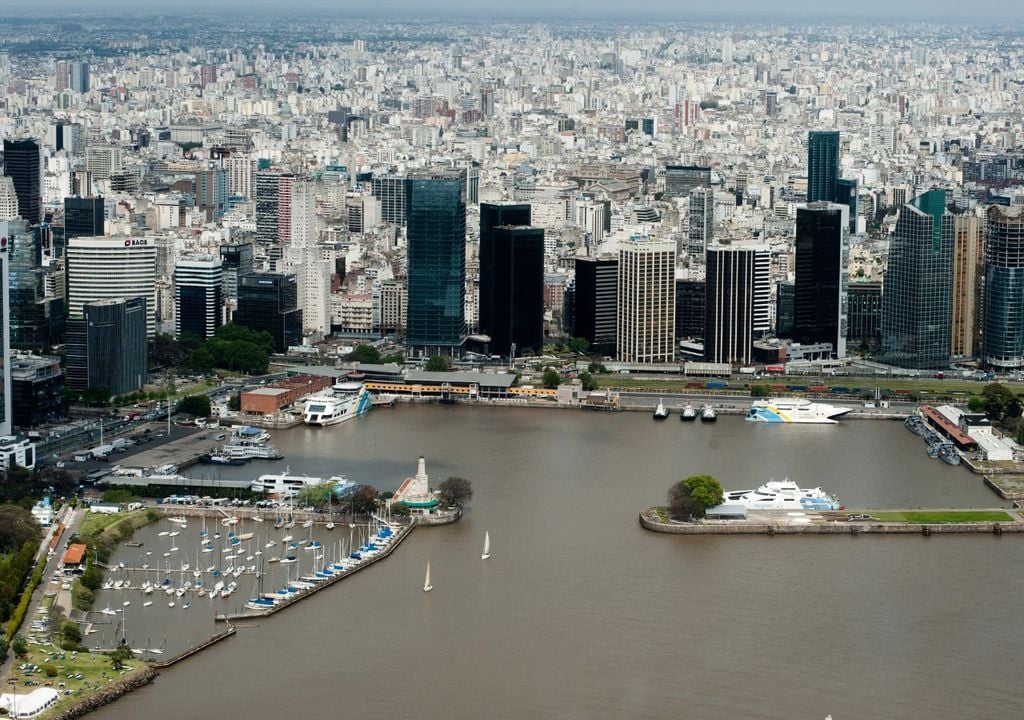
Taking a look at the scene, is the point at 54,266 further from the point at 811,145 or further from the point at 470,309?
the point at 811,145

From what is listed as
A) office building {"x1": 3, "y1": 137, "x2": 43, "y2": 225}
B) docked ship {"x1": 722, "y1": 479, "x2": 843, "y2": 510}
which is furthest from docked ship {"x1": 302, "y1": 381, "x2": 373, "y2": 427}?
office building {"x1": 3, "y1": 137, "x2": 43, "y2": 225}

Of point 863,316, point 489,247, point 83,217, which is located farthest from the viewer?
point 83,217

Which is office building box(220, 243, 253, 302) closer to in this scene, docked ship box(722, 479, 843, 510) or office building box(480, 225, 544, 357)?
office building box(480, 225, 544, 357)

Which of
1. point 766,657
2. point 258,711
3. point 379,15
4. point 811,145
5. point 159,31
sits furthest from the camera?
point 379,15

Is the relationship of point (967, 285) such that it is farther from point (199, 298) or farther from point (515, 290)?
point (199, 298)

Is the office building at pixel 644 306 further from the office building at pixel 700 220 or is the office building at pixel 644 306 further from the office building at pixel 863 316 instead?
the office building at pixel 700 220

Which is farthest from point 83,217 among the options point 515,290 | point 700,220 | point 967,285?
point 967,285

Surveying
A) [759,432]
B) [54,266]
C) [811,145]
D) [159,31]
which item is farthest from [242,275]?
[159,31]
